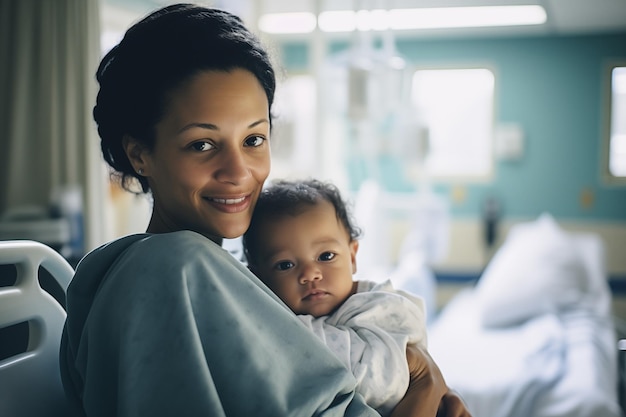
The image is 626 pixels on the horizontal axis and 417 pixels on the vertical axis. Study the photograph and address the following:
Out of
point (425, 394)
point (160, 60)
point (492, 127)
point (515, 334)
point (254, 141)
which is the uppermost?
point (492, 127)

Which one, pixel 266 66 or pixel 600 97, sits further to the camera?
pixel 600 97

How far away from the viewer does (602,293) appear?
3.09 meters

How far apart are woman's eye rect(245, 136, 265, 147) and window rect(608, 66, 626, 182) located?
391 centimetres

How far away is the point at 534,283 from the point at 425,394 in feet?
7.53

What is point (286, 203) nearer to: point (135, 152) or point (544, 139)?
point (135, 152)

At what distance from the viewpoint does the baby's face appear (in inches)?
39.3

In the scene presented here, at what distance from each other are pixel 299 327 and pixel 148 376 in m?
0.20

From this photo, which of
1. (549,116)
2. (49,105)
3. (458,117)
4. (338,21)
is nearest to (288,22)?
(338,21)

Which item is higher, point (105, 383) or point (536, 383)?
point (105, 383)

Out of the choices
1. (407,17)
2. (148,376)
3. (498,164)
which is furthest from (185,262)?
(498,164)

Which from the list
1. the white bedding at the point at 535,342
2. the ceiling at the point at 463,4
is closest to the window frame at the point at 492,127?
the ceiling at the point at 463,4

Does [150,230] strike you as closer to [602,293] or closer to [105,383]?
[105,383]

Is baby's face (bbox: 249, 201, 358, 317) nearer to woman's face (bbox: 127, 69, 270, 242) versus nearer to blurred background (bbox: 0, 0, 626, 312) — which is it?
woman's face (bbox: 127, 69, 270, 242)

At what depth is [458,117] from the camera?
4.55 metres
